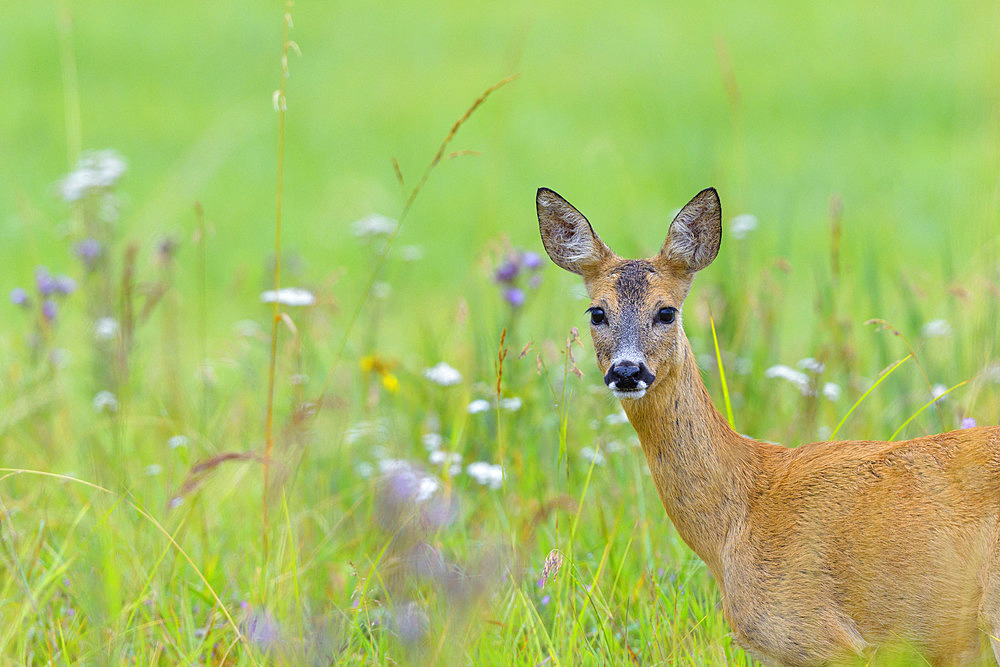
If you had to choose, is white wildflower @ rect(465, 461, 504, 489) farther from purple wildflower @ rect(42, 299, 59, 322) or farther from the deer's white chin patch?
purple wildflower @ rect(42, 299, 59, 322)

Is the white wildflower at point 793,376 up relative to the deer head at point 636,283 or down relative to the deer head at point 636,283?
down

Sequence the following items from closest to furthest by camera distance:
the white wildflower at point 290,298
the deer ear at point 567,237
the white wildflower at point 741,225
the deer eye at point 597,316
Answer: the deer eye at point 597,316 < the deer ear at point 567,237 < the white wildflower at point 290,298 < the white wildflower at point 741,225

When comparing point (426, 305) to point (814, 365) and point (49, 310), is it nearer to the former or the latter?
point (49, 310)

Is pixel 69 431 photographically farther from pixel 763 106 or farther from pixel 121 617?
pixel 763 106

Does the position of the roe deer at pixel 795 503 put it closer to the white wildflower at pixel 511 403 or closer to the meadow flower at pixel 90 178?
the white wildflower at pixel 511 403

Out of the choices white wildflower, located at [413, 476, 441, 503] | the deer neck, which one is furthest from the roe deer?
white wildflower, located at [413, 476, 441, 503]

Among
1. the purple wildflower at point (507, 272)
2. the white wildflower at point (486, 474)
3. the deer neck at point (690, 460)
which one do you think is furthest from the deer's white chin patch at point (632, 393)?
the purple wildflower at point (507, 272)

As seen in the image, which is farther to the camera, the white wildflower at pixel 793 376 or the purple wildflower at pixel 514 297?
the purple wildflower at pixel 514 297

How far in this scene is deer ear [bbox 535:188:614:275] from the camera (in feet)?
11.4

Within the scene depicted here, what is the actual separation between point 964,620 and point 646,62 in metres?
11.6

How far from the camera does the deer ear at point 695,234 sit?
11.0 feet

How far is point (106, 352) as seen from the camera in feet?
16.6

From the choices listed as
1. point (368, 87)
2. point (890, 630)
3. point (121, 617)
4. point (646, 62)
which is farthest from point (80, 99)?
point (890, 630)

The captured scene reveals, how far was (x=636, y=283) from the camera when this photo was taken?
10.8ft
